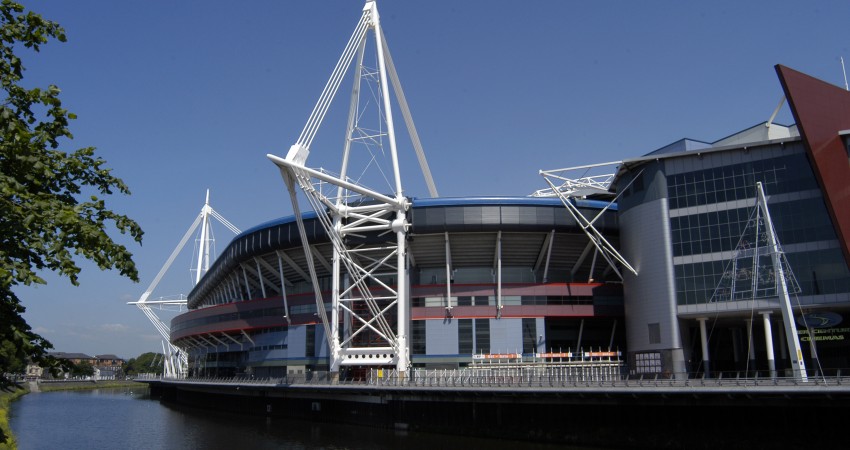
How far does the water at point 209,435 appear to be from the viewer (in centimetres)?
4562

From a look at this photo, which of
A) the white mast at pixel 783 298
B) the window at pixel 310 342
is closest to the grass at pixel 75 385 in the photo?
the window at pixel 310 342

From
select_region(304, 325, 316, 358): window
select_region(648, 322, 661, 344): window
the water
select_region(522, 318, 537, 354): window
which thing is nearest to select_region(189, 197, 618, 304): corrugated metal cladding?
select_region(522, 318, 537, 354): window

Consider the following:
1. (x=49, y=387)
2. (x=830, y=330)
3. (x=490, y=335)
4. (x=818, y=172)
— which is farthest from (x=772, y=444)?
(x=49, y=387)

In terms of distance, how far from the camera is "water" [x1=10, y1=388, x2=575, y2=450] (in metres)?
45.6

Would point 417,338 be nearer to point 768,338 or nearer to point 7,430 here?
point 768,338

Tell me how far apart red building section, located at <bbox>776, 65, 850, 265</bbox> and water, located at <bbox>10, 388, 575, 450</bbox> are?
80.1 feet

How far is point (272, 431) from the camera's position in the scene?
181 ft

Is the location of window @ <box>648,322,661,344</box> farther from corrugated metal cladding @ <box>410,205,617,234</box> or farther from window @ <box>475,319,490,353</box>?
window @ <box>475,319,490,353</box>

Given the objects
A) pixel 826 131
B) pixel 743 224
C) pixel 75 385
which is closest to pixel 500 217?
pixel 743 224

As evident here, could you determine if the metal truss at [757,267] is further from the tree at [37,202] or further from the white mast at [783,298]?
the tree at [37,202]

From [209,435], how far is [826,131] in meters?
50.9

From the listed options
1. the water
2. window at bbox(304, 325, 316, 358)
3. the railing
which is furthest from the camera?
window at bbox(304, 325, 316, 358)

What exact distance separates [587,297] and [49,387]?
132m

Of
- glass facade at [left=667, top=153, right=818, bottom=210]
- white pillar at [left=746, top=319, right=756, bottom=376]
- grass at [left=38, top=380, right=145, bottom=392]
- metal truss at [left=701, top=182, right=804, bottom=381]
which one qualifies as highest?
glass facade at [left=667, top=153, right=818, bottom=210]
